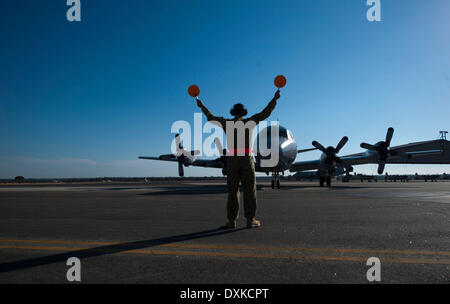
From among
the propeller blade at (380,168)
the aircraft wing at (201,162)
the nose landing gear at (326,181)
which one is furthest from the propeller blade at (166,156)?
the propeller blade at (380,168)

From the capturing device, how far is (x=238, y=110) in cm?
536

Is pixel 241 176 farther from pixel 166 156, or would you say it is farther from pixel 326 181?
pixel 166 156

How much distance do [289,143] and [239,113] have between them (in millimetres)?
15962

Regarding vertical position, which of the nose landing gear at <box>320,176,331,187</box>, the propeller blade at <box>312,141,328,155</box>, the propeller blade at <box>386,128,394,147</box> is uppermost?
the propeller blade at <box>386,128,394,147</box>

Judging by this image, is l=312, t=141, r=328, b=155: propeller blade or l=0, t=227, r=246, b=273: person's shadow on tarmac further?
l=312, t=141, r=328, b=155: propeller blade

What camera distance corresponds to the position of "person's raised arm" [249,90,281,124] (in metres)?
5.34

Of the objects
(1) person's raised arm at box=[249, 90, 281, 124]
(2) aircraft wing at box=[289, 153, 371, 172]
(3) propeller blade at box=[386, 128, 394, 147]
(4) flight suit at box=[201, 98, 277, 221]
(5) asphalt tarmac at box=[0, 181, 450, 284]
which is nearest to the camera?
(5) asphalt tarmac at box=[0, 181, 450, 284]

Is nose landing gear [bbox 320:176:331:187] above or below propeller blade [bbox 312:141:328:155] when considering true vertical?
below

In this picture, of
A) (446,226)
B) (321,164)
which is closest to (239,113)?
(446,226)

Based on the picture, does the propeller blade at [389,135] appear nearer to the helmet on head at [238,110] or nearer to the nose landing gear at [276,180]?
the nose landing gear at [276,180]

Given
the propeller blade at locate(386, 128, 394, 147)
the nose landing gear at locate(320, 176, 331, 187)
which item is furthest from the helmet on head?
the propeller blade at locate(386, 128, 394, 147)

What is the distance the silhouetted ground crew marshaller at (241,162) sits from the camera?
5.03 metres

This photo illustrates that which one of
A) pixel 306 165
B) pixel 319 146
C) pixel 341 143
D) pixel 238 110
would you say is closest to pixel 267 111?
Answer: pixel 238 110

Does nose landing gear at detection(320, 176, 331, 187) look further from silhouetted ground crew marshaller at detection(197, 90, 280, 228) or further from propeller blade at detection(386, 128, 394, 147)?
silhouetted ground crew marshaller at detection(197, 90, 280, 228)
